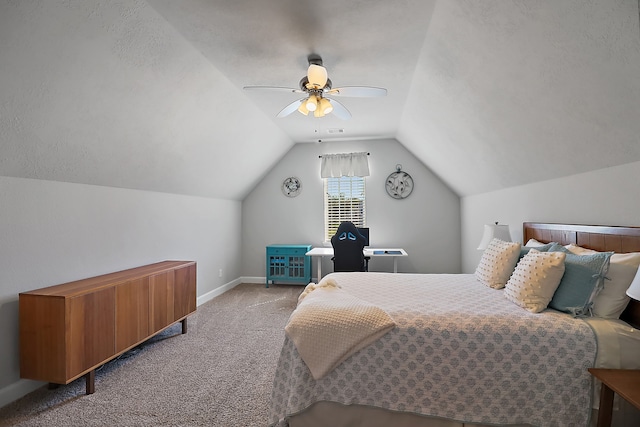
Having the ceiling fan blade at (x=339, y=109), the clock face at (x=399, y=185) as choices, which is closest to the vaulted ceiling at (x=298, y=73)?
the ceiling fan blade at (x=339, y=109)

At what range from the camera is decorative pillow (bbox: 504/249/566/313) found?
6.02ft

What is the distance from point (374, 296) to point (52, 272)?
8.52 feet

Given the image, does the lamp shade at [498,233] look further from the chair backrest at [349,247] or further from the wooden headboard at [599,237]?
the chair backrest at [349,247]

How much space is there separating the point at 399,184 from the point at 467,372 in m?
4.08

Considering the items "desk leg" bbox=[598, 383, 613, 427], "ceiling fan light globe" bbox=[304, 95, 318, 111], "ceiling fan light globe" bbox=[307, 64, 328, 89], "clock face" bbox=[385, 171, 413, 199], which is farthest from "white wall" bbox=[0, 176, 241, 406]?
"desk leg" bbox=[598, 383, 613, 427]

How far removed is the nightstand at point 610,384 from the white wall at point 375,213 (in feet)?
12.6

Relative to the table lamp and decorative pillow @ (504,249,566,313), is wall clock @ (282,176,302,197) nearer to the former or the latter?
the table lamp

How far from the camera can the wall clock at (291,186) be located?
18.7ft

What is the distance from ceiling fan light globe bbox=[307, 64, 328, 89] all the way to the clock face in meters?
3.38

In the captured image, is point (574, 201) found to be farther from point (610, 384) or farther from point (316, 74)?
point (316, 74)

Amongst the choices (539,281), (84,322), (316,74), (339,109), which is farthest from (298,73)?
(84,322)

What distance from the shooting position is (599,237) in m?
2.04

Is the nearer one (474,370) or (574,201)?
(474,370)

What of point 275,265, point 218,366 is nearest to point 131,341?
point 218,366
